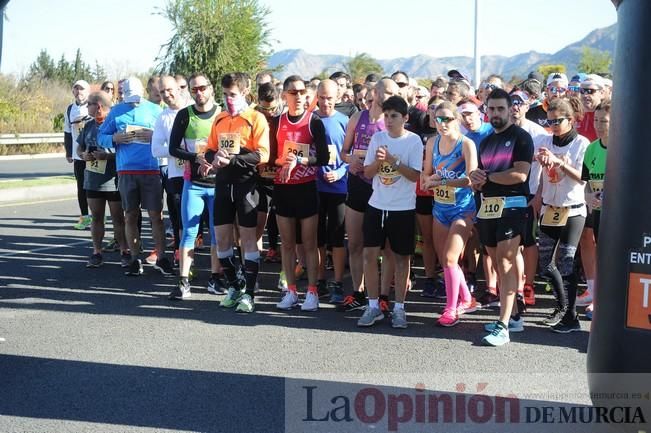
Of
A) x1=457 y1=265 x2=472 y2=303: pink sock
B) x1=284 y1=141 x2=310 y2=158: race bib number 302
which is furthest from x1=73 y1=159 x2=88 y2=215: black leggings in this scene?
x1=457 y1=265 x2=472 y2=303: pink sock

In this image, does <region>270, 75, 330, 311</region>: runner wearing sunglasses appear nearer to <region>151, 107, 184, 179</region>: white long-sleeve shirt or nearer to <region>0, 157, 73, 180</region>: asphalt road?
<region>151, 107, 184, 179</region>: white long-sleeve shirt

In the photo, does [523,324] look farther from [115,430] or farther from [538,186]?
[115,430]

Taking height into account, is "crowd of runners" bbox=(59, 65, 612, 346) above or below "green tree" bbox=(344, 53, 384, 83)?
below

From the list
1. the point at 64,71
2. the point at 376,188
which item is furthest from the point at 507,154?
the point at 64,71

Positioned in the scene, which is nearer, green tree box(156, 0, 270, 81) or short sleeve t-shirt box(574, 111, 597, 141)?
Answer: short sleeve t-shirt box(574, 111, 597, 141)

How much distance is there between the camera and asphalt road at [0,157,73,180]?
2191cm

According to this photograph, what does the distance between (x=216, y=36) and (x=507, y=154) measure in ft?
90.7

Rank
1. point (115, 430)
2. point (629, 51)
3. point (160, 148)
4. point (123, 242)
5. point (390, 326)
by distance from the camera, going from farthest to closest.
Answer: point (123, 242) → point (160, 148) → point (390, 326) → point (115, 430) → point (629, 51)

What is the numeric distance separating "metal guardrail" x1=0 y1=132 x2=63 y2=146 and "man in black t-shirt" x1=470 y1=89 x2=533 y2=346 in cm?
2515

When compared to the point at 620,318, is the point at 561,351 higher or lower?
lower

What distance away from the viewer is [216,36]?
109 feet

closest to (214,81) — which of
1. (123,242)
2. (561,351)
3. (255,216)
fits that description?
(123,242)

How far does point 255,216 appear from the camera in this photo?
8.13 metres

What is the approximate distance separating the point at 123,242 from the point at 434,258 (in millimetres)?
3781
